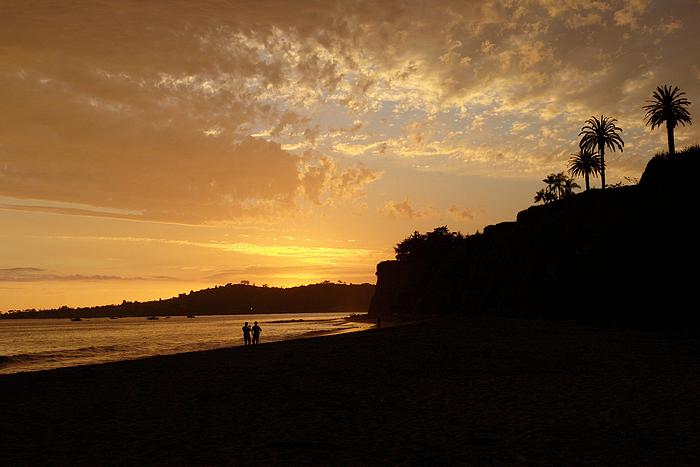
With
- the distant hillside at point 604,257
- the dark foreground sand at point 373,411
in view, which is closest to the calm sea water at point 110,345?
the dark foreground sand at point 373,411

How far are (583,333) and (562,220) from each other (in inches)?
1249

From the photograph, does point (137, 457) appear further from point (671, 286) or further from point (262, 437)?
point (671, 286)

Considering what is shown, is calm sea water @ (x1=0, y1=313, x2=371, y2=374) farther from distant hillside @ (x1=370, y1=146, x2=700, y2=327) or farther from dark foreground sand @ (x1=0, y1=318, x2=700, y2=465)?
distant hillside @ (x1=370, y1=146, x2=700, y2=327)

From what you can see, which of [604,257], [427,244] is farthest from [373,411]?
[427,244]

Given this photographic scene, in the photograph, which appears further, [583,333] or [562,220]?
[562,220]

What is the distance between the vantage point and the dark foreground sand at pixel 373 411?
381 inches

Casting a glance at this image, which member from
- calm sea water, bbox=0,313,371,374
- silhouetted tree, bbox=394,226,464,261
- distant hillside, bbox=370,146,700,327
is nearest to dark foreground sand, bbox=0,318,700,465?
calm sea water, bbox=0,313,371,374

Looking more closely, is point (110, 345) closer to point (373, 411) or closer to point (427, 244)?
point (373, 411)

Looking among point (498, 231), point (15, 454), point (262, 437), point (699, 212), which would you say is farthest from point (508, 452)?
point (498, 231)

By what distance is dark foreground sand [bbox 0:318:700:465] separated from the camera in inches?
381

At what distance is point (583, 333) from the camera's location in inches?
1406

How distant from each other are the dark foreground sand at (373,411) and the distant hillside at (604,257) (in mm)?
18561

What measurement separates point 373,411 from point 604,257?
4337 centimetres

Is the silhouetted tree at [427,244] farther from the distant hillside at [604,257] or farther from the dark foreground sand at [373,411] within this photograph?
the dark foreground sand at [373,411]
